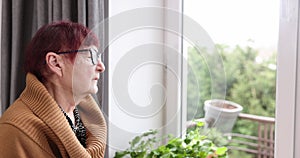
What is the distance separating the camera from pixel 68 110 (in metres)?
1.53

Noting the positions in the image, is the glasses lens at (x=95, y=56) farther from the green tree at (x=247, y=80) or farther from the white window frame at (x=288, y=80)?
the white window frame at (x=288, y=80)

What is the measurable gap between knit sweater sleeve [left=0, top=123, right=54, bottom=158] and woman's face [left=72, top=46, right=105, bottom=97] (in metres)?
0.23

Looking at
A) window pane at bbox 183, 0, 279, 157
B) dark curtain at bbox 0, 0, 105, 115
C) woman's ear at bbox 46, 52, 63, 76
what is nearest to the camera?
woman's ear at bbox 46, 52, 63, 76

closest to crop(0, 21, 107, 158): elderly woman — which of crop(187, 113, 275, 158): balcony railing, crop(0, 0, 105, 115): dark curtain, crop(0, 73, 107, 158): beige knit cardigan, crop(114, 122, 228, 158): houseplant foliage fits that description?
crop(0, 73, 107, 158): beige knit cardigan

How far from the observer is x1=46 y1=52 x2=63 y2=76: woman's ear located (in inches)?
55.7

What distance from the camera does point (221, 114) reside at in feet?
4.89

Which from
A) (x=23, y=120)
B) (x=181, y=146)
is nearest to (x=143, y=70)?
(x=23, y=120)

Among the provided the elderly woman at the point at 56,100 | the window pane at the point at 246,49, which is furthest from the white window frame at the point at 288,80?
the elderly woman at the point at 56,100

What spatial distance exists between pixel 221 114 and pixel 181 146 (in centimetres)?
34

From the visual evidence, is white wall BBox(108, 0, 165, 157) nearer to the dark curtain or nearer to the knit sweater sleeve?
the knit sweater sleeve

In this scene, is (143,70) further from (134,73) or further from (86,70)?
(86,70)

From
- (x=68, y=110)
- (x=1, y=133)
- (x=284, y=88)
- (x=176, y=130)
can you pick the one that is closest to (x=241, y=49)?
(x=284, y=88)

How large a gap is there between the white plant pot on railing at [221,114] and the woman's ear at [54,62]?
497 millimetres

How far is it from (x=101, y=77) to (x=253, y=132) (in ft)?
2.24
